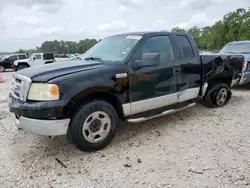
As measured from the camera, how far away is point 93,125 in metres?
3.38

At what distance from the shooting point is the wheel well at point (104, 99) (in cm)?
326

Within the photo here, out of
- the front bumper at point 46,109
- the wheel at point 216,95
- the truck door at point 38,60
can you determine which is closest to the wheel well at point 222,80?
the wheel at point 216,95

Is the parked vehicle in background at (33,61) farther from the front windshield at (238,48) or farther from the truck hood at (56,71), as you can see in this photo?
the truck hood at (56,71)

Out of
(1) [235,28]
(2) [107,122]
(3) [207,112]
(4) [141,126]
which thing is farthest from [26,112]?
(1) [235,28]

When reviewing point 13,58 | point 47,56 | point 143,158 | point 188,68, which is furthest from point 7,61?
point 143,158

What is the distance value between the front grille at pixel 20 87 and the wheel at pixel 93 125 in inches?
28.7

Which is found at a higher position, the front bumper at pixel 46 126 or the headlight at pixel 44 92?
the headlight at pixel 44 92

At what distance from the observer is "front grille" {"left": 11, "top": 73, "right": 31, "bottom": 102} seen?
3.13 metres

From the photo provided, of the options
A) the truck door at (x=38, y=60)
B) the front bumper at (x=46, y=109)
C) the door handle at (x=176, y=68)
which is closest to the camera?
the front bumper at (x=46, y=109)

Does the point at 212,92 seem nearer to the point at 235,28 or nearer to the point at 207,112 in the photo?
the point at 207,112

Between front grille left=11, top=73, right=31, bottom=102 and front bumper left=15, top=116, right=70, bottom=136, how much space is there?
1.00 feet

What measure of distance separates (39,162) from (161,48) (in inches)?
108

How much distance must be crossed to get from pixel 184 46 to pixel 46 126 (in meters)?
3.00

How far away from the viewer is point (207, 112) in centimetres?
523
